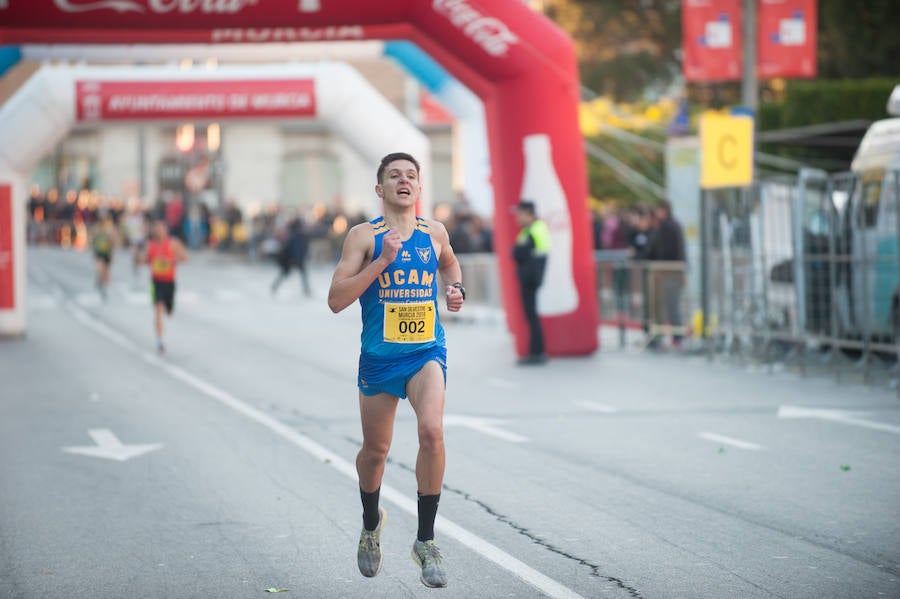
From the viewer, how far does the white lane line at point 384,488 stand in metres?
6.59

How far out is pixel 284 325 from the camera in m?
25.3

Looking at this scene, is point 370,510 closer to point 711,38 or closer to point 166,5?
point 166,5

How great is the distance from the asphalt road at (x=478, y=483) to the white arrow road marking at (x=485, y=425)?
1.0 inches

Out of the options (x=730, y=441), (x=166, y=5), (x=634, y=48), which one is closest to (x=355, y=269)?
(x=730, y=441)

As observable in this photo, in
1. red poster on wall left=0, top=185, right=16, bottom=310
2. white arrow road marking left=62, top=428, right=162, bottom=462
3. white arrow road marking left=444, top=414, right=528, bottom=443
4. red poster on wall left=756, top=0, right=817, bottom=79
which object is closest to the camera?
white arrow road marking left=62, top=428, right=162, bottom=462

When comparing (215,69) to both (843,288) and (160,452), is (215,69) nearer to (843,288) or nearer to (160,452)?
(843,288)

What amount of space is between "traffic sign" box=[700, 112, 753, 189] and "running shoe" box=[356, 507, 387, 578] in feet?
38.4

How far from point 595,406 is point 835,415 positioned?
86.0 inches

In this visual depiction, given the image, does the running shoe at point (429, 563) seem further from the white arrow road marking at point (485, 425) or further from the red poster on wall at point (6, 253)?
the red poster on wall at point (6, 253)

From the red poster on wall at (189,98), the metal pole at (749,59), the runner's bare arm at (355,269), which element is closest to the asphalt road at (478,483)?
the runner's bare arm at (355,269)

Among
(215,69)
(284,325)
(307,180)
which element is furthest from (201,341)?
(307,180)

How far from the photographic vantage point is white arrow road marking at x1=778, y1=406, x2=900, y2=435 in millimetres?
11961

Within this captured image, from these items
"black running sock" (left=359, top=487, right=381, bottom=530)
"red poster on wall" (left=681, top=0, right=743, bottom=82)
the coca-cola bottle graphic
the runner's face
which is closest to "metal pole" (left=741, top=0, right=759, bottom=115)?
"red poster on wall" (left=681, top=0, right=743, bottom=82)

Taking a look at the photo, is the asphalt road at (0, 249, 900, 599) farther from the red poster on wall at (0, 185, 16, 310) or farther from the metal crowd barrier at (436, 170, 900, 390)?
the red poster on wall at (0, 185, 16, 310)
